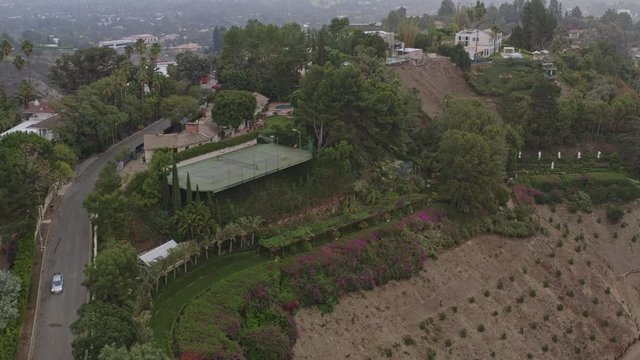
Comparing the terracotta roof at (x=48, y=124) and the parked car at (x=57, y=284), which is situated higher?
the terracotta roof at (x=48, y=124)

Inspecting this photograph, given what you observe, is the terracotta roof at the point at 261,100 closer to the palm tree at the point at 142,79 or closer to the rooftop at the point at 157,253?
the palm tree at the point at 142,79

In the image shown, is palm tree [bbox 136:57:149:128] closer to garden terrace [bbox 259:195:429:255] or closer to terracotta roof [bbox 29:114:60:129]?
terracotta roof [bbox 29:114:60:129]

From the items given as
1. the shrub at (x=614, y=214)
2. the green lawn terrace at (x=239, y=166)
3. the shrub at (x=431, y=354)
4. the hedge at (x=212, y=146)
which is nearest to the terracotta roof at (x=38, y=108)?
the hedge at (x=212, y=146)

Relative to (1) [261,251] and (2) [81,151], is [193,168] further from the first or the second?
(2) [81,151]

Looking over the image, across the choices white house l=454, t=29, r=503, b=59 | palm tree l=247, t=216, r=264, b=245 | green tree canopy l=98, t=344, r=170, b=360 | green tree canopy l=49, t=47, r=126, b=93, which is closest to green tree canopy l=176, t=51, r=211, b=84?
green tree canopy l=49, t=47, r=126, b=93

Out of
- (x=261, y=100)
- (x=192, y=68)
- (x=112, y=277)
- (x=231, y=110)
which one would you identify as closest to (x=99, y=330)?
(x=112, y=277)

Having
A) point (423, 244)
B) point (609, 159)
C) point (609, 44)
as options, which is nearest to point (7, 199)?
point (423, 244)

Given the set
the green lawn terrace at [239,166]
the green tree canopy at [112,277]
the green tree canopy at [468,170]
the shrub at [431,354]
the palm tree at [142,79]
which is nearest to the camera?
the green tree canopy at [112,277]

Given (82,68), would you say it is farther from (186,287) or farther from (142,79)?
(186,287)
